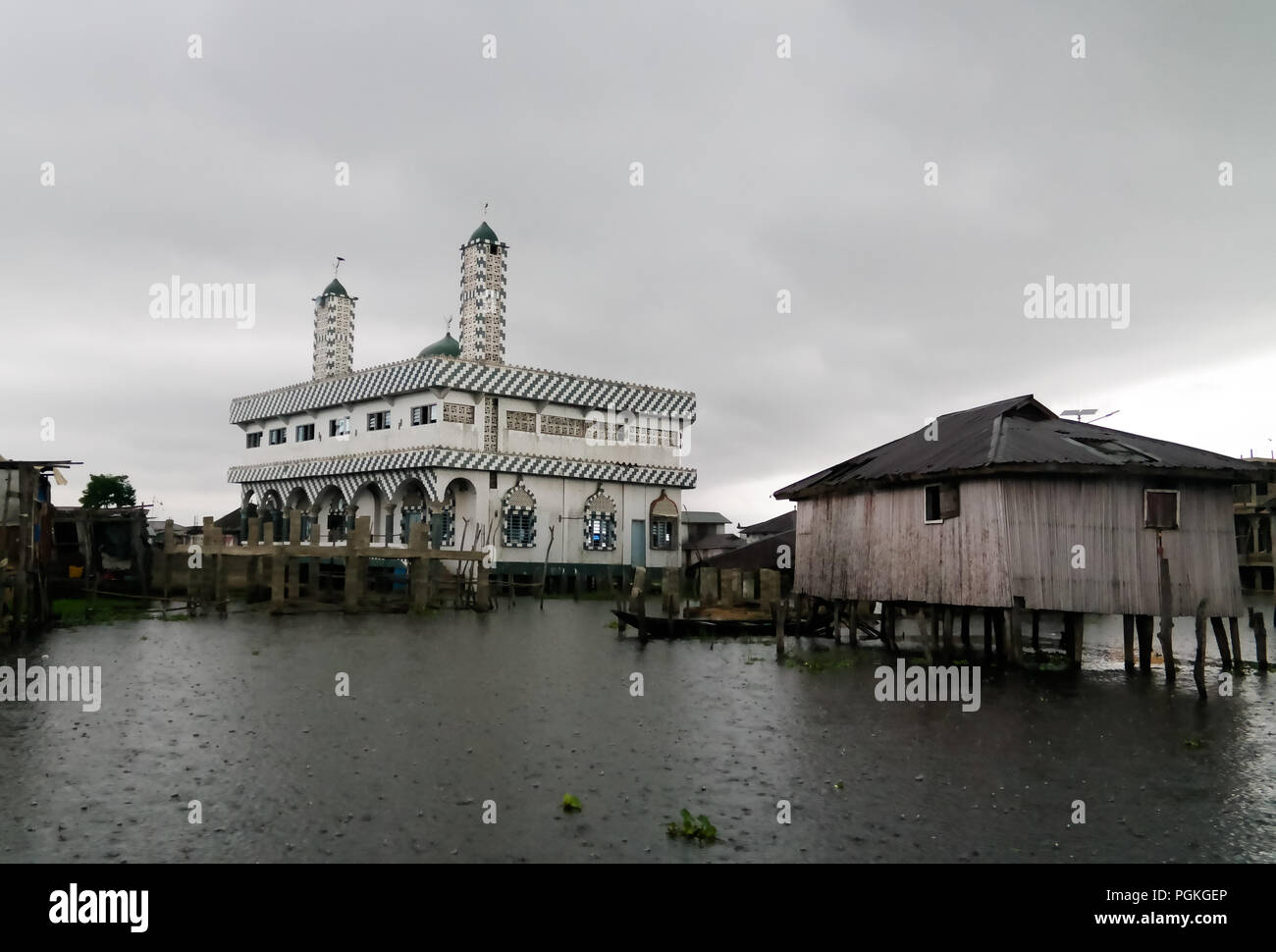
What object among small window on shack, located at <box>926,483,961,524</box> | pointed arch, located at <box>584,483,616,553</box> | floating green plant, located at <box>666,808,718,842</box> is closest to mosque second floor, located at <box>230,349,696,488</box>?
pointed arch, located at <box>584,483,616,553</box>

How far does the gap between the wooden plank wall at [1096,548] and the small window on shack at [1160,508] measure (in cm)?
11

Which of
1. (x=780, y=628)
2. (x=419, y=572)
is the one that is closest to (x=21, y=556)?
(x=419, y=572)

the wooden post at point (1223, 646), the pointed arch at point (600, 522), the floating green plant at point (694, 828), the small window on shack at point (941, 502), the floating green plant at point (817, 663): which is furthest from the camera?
the pointed arch at point (600, 522)

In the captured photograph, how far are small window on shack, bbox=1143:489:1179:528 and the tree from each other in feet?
253

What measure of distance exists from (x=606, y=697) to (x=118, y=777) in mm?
8687

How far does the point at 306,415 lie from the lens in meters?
62.3

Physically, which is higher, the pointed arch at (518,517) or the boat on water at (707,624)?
the pointed arch at (518,517)

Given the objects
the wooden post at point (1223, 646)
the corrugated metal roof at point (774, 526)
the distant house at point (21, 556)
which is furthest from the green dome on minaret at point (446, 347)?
the wooden post at point (1223, 646)

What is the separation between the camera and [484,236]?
54688mm

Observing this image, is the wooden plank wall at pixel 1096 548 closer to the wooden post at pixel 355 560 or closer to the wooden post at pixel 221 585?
the wooden post at pixel 355 560

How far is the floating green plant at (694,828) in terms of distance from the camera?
1011 centimetres
